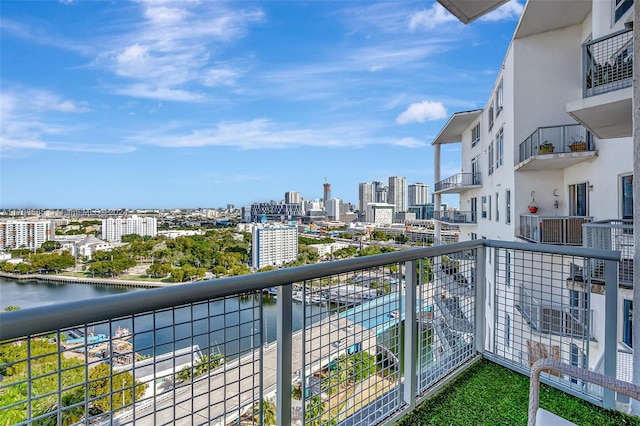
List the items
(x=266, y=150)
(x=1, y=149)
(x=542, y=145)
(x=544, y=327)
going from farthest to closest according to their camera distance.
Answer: (x=266, y=150), (x=1, y=149), (x=542, y=145), (x=544, y=327)

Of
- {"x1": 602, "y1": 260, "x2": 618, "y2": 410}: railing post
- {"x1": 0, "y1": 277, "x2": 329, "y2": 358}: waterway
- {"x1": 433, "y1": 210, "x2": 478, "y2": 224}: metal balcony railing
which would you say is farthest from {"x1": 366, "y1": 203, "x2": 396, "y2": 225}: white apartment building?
{"x1": 0, "y1": 277, "x2": 329, "y2": 358}: waterway

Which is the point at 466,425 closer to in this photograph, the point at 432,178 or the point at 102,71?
the point at 432,178

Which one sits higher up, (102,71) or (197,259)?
(102,71)

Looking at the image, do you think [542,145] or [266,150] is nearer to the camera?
[542,145]

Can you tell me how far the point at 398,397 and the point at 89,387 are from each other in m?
1.72

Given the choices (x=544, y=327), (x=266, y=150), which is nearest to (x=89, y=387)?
(x=544, y=327)

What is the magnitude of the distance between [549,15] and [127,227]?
27.2 m

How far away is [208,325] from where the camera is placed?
1.12m

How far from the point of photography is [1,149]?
38.2 meters

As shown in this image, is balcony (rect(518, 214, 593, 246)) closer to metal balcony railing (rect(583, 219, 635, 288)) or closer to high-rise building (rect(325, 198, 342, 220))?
metal balcony railing (rect(583, 219, 635, 288))

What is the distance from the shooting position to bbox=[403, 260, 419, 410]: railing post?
7.09 ft

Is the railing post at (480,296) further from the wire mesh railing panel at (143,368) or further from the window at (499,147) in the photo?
the window at (499,147)

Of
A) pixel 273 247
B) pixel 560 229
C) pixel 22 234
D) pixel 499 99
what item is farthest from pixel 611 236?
pixel 22 234

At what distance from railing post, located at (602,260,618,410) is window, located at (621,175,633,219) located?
5232 mm
